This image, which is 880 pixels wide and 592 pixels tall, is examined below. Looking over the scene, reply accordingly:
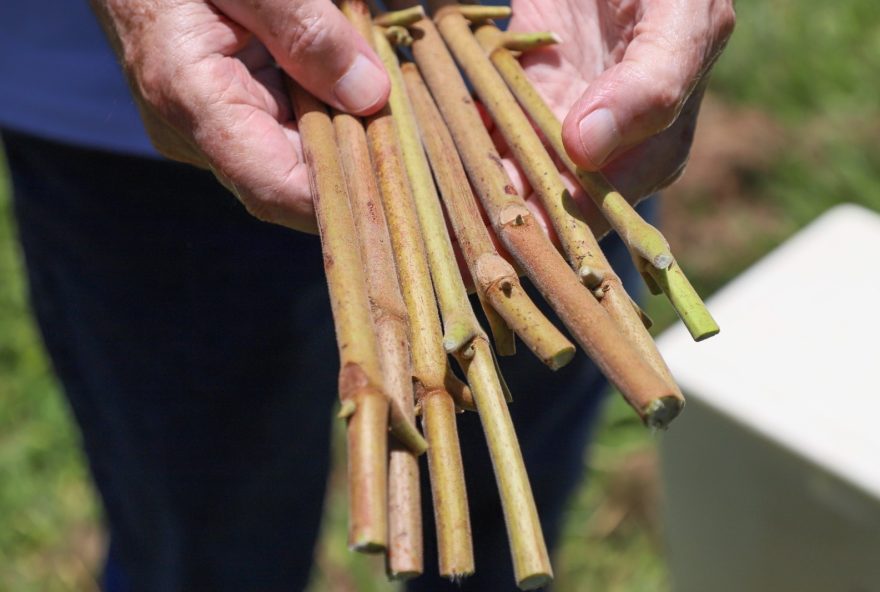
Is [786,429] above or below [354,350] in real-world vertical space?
below

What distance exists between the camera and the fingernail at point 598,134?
76 centimetres

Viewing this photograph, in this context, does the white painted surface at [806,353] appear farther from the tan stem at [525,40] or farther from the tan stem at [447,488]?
the tan stem at [447,488]

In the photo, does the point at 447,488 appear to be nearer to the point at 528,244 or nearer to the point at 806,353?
the point at 528,244

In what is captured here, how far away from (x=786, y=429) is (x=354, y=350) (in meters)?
0.61

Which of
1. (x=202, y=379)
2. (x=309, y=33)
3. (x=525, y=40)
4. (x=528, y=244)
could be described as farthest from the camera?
(x=202, y=379)

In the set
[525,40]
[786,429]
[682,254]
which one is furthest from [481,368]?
[682,254]

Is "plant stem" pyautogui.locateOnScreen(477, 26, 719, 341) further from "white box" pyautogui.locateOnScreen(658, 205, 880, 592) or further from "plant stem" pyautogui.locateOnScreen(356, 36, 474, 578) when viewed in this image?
"white box" pyautogui.locateOnScreen(658, 205, 880, 592)

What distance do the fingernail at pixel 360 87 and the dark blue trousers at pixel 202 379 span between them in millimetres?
293

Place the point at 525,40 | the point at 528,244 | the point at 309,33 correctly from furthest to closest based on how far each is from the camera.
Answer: the point at 525,40 → the point at 309,33 → the point at 528,244

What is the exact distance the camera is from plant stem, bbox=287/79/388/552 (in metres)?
0.56

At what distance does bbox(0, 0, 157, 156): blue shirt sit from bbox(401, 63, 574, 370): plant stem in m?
0.33

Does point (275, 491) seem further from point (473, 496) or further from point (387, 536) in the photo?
point (387, 536)

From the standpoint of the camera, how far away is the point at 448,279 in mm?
716

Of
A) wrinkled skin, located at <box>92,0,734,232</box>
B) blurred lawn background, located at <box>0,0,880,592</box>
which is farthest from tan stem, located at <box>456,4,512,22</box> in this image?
blurred lawn background, located at <box>0,0,880,592</box>
